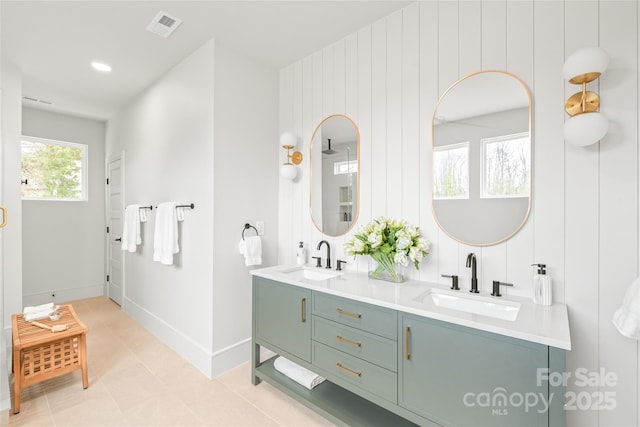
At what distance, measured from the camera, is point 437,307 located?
144 cm

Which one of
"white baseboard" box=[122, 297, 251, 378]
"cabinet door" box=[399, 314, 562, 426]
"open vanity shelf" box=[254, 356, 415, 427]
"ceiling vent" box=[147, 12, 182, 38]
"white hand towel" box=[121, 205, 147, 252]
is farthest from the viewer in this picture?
"white hand towel" box=[121, 205, 147, 252]

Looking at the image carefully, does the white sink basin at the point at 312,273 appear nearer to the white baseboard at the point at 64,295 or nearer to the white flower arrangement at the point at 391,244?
the white flower arrangement at the point at 391,244

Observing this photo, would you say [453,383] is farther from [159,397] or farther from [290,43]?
[290,43]

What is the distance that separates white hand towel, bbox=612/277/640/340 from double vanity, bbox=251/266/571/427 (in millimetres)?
207

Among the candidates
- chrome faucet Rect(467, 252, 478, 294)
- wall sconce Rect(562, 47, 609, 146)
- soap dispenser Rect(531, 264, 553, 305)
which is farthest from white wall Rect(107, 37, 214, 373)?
wall sconce Rect(562, 47, 609, 146)

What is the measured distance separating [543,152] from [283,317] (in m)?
1.81

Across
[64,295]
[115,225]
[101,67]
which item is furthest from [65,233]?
[101,67]

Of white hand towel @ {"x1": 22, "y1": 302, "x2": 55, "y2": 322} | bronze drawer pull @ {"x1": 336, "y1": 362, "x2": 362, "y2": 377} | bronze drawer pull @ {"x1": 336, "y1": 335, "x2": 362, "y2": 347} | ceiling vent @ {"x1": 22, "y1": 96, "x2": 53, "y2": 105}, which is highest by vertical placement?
ceiling vent @ {"x1": 22, "y1": 96, "x2": 53, "y2": 105}

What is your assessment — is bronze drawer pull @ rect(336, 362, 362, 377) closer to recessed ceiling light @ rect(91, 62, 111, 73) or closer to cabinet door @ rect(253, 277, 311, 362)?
cabinet door @ rect(253, 277, 311, 362)

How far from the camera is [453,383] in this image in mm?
1331

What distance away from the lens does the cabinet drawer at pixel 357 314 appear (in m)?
1.53

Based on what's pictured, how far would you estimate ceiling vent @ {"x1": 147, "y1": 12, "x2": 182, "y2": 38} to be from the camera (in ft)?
7.06

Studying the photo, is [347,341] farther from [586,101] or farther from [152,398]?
[586,101]

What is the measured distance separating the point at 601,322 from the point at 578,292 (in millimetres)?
151
